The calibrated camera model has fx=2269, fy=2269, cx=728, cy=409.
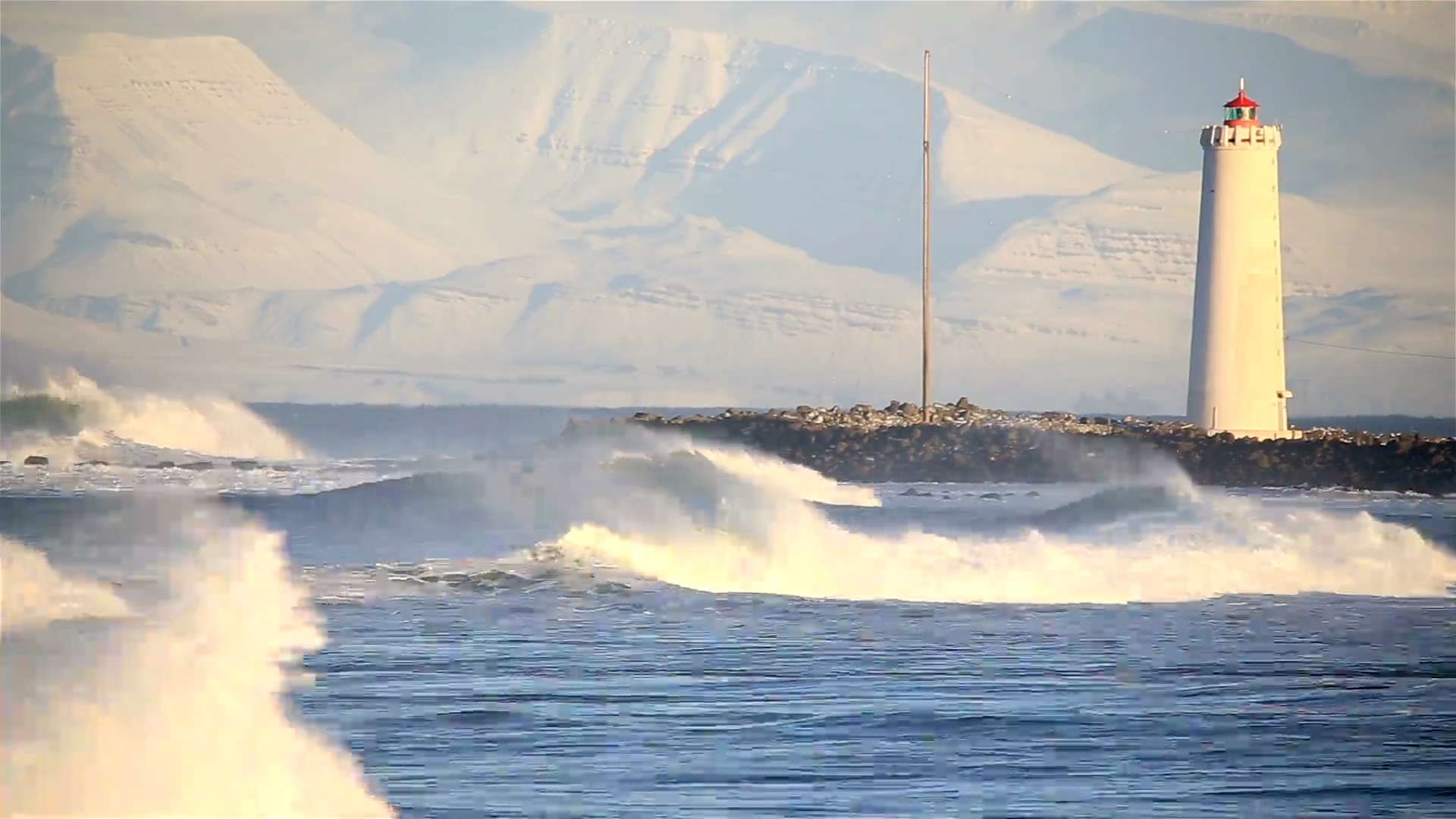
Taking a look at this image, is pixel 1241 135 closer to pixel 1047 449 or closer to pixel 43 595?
pixel 1047 449

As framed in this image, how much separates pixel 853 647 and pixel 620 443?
26316 millimetres

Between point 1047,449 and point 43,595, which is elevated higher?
point 1047,449

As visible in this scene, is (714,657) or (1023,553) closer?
(714,657)

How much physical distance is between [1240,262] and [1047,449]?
8273 mm

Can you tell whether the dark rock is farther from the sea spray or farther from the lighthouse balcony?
the sea spray

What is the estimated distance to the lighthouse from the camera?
3803cm

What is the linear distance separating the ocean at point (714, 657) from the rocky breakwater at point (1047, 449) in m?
6.89

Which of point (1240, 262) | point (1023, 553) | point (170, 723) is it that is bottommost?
point (170, 723)

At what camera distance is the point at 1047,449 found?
150 feet

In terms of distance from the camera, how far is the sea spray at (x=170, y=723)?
44.3 ft

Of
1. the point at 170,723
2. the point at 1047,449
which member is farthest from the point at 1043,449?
the point at 170,723

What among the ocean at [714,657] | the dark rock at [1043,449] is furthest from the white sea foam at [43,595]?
the dark rock at [1043,449]

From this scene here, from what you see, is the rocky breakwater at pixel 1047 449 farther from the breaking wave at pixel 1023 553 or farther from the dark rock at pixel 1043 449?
the breaking wave at pixel 1023 553

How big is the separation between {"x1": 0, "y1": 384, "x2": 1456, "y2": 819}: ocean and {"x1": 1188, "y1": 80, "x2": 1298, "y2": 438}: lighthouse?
538cm
